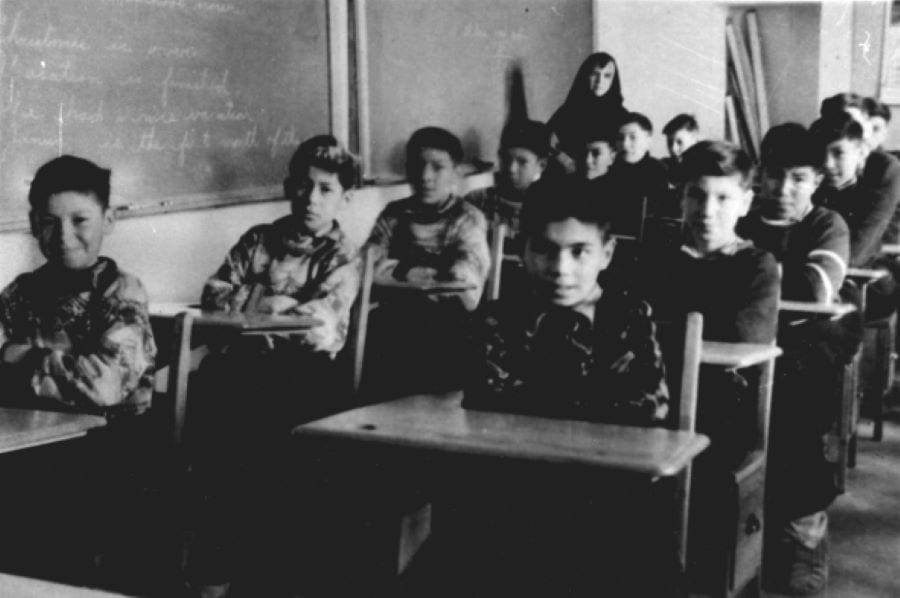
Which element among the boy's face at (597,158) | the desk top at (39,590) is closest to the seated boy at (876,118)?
the boy's face at (597,158)

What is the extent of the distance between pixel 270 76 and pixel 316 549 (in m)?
2.04

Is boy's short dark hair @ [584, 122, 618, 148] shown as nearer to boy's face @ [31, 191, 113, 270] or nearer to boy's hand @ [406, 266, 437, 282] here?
boy's hand @ [406, 266, 437, 282]

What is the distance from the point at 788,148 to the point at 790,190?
0.44 feet

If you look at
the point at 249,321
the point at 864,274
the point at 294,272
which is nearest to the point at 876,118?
the point at 864,274

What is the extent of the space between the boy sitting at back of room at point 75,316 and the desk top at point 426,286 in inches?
43.1

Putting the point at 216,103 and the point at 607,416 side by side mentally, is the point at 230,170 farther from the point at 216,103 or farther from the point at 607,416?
the point at 607,416

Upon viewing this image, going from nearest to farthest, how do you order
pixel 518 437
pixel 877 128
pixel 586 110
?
pixel 518 437, pixel 877 128, pixel 586 110

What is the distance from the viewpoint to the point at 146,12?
330 centimetres

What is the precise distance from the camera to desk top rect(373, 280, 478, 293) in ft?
11.0

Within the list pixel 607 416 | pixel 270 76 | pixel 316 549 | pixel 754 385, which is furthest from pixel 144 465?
pixel 270 76

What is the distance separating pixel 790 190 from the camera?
3162 millimetres

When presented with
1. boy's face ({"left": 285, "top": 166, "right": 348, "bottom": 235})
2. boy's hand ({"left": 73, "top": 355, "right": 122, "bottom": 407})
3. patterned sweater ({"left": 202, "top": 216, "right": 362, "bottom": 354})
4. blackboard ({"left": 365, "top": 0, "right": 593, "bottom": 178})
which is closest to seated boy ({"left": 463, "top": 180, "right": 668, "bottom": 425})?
boy's hand ({"left": 73, "top": 355, "right": 122, "bottom": 407})

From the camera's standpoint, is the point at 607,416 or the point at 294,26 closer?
the point at 607,416

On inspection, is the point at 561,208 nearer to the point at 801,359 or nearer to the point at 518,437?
the point at 518,437
